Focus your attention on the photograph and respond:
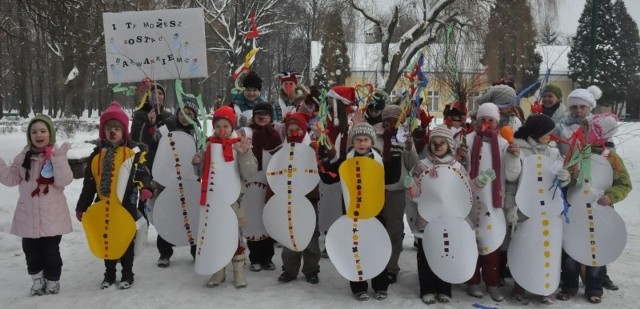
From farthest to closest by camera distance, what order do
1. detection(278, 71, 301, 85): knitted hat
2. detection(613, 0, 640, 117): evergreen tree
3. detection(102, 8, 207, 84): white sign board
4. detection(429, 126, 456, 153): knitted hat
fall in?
detection(613, 0, 640, 117): evergreen tree < detection(278, 71, 301, 85): knitted hat < detection(102, 8, 207, 84): white sign board < detection(429, 126, 456, 153): knitted hat

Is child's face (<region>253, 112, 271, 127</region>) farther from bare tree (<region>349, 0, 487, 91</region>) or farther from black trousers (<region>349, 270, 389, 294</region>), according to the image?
bare tree (<region>349, 0, 487, 91</region>)

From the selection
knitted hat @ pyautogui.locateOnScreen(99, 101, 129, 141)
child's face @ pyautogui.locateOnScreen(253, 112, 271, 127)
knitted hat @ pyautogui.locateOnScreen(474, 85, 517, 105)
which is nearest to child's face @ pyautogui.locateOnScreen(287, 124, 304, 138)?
child's face @ pyautogui.locateOnScreen(253, 112, 271, 127)

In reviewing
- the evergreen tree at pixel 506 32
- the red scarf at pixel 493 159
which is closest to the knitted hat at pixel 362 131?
Answer: the red scarf at pixel 493 159

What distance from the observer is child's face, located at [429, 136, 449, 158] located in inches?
157

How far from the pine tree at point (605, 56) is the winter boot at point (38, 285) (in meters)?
37.6

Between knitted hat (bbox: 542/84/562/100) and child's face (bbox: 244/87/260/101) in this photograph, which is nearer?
knitted hat (bbox: 542/84/562/100)

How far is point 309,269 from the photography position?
4.57m

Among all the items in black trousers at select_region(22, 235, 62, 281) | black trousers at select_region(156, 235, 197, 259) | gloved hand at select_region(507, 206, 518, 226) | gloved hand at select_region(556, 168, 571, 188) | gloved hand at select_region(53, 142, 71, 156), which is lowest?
black trousers at select_region(156, 235, 197, 259)

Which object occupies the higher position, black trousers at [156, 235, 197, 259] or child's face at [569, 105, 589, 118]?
child's face at [569, 105, 589, 118]

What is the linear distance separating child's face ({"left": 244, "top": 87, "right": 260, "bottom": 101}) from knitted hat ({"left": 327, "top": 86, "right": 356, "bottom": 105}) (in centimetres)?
95

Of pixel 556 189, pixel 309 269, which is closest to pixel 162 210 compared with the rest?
pixel 309 269

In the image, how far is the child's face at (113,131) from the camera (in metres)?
4.28

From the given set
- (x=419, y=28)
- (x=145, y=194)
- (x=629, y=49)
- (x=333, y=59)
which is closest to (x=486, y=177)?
(x=145, y=194)

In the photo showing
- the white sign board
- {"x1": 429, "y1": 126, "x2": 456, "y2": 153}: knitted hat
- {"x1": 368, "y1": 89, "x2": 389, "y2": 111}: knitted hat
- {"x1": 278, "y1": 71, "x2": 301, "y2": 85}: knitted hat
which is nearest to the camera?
{"x1": 429, "y1": 126, "x2": 456, "y2": 153}: knitted hat
